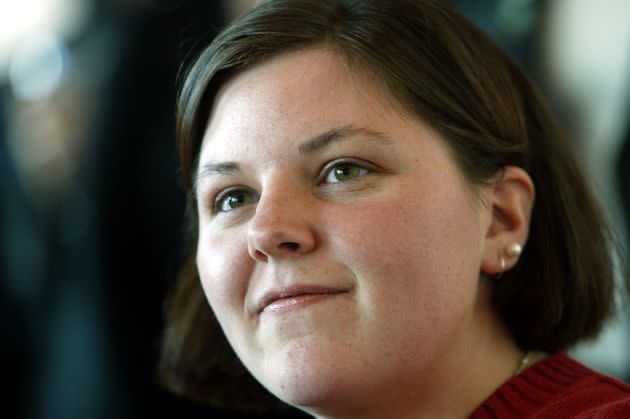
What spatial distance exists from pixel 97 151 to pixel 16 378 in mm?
683

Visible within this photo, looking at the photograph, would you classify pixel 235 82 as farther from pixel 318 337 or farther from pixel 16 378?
pixel 16 378

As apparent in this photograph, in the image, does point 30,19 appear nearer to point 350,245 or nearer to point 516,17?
point 516,17

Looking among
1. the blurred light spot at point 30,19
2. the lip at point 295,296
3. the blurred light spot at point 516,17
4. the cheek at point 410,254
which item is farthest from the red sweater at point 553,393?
the blurred light spot at point 30,19

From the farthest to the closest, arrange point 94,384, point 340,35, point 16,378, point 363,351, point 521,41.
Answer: point 521,41 < point 16,378 < point 94,384 < point 340,35 < point 363,351

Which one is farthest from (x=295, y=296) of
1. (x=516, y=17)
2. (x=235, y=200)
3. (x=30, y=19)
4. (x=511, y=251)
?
(x=30, y=19)

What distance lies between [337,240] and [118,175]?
118 centimetres

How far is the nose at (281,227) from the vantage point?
3.89ft

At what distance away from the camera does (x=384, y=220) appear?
1.20 meters

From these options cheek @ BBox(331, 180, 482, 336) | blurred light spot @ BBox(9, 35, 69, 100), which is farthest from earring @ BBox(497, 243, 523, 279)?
blurred light spot @ BBox(9, 35, 69, 100)

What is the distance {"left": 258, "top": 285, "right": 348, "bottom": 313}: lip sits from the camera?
1.20 metres

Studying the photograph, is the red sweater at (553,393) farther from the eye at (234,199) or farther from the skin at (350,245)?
the eye at (234,199)

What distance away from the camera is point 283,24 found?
4.38ft

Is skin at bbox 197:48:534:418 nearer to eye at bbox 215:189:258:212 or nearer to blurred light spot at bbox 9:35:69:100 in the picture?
eye at bbox 215:189:258:212

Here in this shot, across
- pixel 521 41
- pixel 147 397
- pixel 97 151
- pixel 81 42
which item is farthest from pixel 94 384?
pixel 521 41
